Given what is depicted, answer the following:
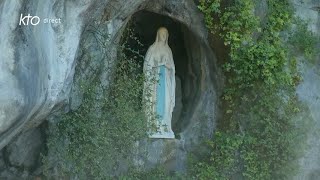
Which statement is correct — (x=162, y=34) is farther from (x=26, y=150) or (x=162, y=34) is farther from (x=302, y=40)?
(x=26, y=150)

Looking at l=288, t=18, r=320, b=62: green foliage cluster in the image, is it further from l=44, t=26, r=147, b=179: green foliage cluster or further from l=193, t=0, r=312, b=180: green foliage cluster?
l=44, t=26, r=147, b=179: green foliage cluster

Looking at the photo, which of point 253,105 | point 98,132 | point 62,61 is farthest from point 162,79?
point 62,61

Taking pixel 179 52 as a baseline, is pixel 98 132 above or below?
below

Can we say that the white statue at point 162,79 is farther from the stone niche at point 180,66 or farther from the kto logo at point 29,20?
the kto logo at point 29,20

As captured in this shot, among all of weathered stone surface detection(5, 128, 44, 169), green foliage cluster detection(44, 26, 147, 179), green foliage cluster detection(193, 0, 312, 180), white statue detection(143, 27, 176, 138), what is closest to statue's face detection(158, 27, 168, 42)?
white statue detection(143, 27, 176, 138)

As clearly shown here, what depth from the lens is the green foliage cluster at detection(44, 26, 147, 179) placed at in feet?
23.2

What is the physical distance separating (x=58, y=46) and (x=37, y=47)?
0.46 meters

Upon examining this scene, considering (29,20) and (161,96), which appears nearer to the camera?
(29,20)

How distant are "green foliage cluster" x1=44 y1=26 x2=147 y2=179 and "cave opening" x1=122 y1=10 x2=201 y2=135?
5.08ft

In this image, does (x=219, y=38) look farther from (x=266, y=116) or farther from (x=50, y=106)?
(x=50, y=106)

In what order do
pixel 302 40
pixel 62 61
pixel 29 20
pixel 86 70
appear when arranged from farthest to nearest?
pixel 302 40 → pixel 86 70 → pixel 62 61 → pixel 29 20

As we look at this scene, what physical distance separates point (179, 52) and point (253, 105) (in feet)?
5.29

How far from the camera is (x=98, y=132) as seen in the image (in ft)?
23.1

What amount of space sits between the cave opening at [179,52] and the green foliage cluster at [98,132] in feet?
5.08
